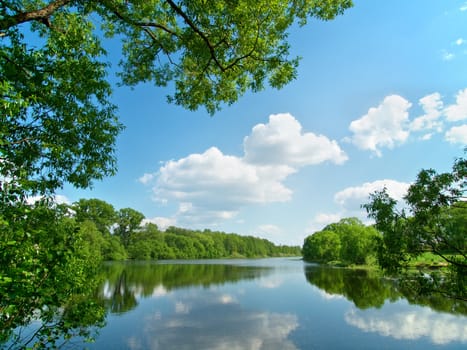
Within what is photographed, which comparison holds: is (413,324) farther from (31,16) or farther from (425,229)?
(31,16)

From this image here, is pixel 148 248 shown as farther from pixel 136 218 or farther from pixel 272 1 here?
pixel 272 1

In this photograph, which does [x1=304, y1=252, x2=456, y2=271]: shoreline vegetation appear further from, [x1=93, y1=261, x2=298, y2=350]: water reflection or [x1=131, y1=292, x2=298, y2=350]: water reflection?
[x1=93, y1=261, x2=298, y2=350]: water reflection

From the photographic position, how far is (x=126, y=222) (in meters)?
104

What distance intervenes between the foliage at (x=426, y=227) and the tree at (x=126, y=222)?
104 metres

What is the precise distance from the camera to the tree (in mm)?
102562

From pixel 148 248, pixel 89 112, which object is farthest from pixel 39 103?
pixel 148 248

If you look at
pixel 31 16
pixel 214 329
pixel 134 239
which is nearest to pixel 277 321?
pixel 214 329

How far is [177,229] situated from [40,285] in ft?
465

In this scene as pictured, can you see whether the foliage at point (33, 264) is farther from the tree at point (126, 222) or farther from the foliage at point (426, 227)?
the tree at point (126, 222)

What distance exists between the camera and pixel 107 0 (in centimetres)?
704

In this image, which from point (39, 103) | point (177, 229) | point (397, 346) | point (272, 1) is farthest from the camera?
point (177, 229)

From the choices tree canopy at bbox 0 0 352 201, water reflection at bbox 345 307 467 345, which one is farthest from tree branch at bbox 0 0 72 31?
water reflection at bbox 345 307 467 345

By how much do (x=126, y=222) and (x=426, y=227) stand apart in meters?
107

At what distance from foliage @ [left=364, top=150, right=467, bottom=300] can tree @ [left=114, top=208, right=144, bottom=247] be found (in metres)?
104
